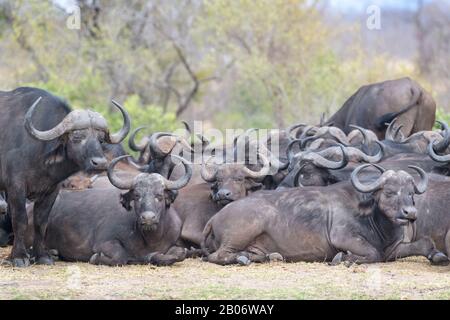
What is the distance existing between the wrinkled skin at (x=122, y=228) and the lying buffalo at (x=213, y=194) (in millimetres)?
714

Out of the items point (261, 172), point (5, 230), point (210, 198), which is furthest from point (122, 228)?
point (261, 172)

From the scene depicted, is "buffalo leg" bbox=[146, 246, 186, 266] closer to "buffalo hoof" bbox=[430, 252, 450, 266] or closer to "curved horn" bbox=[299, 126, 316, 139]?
"buffalo hoof" bbox=[430, 252, 450, 266]

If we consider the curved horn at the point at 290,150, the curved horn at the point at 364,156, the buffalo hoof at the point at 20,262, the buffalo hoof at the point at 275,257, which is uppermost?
the curved horn at the point at 364,156

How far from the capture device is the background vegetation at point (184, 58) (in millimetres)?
28922

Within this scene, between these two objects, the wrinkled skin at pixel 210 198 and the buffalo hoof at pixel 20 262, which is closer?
the buffalo hoof at pixel 20 262

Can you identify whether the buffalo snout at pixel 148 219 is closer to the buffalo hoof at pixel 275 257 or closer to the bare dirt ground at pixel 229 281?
the bare dirt ground at pixel 229 281

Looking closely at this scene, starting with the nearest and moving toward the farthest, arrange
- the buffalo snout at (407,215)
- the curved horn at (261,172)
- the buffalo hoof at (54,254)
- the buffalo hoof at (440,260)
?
the buffalo snout at (407,215)
the buffalo hoof at (440,260)
the buffalo hoof at (54,254)
the curved horn at (261,172)

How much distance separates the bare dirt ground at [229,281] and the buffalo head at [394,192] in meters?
0.55

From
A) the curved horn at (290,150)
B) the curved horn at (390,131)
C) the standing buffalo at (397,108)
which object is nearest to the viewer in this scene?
the curved horn at (290,150)

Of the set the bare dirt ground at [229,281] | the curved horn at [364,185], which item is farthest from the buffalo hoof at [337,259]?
the curved horn at [364,185]

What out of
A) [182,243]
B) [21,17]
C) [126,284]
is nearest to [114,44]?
[21,17]

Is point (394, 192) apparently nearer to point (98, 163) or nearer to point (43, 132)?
point (98, 163)

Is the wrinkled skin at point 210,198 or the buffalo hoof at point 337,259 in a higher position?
the wrinkled skin at point 210,198

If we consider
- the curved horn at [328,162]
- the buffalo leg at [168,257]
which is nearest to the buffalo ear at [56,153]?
the buffalo leg at [168,257]
